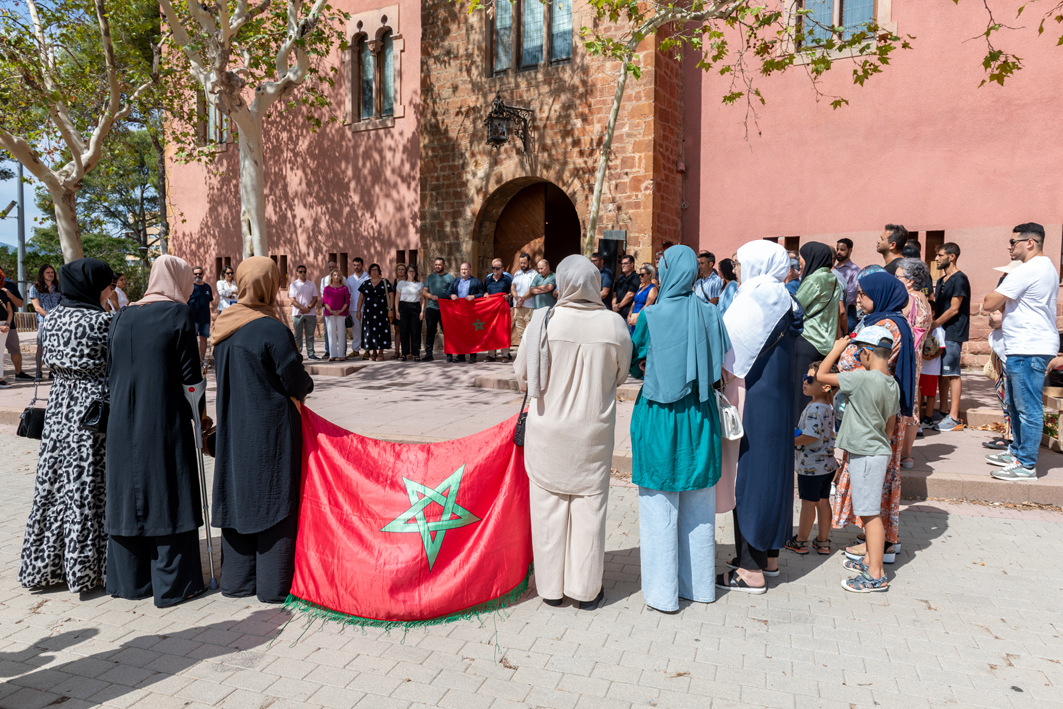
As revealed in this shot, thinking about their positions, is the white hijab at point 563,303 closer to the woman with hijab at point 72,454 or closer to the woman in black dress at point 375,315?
the woman with hijab at point 72,454

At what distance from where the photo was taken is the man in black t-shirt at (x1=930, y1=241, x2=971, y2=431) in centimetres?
787

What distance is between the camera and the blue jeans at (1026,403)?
5988 mm

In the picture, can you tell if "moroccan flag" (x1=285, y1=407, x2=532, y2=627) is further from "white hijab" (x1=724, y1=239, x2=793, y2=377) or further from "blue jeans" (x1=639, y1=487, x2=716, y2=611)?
"white hijab" (x1=724, y1=239, x2=793, y2=377)

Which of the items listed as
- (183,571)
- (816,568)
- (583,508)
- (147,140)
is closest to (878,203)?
(816,568)

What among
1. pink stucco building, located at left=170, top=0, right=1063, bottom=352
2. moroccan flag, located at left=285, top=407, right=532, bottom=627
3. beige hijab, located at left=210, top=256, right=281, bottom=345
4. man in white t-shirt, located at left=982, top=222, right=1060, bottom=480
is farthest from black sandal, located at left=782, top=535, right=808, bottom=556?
pink stucco building, located at left=170, top=0, right=1063, bottom=352

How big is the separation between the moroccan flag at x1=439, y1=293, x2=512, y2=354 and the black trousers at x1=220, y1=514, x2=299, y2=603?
9.54 metres

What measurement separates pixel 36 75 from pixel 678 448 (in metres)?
15.4

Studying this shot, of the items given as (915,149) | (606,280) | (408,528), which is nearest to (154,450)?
(408,528)

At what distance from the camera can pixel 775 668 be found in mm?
3309

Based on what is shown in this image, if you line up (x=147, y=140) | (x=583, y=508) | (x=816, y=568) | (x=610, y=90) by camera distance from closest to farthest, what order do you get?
(x=583, y=508) < (x=816, y=568) < (x=610, y=90) < (x=147, y=140)

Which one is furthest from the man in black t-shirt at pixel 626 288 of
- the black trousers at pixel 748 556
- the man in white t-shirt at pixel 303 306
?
the black trousers at pixel 748 556

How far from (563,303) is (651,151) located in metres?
10.4

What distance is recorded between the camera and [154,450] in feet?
12.8

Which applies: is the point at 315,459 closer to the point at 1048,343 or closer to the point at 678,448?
the point at 678,448
